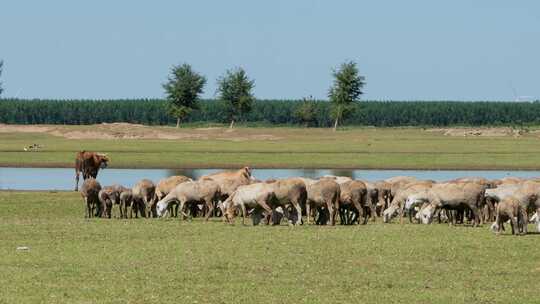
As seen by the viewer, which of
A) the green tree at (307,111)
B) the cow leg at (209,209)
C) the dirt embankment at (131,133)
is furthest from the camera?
the green tree at (307,111)

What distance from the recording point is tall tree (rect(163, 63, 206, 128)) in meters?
140

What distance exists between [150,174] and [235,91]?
85655 mm

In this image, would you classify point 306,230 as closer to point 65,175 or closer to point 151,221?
point 151,221

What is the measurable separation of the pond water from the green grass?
2193cm

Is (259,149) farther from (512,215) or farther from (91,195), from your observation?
(512,215)

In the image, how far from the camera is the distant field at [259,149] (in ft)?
230

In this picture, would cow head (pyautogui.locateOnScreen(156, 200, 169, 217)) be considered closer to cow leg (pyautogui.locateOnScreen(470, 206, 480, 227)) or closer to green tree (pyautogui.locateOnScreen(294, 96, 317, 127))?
cow leg (pyautogui.locateOnScreen(470, 206, 480, 227))

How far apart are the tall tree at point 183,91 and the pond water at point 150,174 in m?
73.7

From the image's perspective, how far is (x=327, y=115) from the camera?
573ft

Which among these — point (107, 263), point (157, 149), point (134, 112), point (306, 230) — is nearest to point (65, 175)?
point (157, 149)

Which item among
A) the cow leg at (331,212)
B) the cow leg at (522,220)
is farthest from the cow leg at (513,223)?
the cow leg at (331,212)

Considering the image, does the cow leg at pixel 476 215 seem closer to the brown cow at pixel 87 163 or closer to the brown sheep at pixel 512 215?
the brown sheep at pixel 512 215

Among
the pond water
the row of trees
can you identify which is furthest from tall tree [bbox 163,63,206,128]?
the pond water

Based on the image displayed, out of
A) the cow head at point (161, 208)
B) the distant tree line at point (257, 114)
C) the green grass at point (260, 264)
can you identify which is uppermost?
the green grass at point (260, 264)
